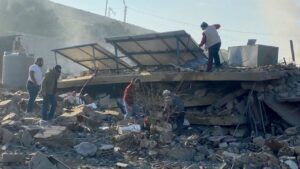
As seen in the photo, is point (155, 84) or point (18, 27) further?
point (18, 27)

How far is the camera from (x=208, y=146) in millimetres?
9508

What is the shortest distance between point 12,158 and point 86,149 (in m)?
1.56

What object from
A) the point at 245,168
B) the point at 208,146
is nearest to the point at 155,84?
the point at 208,146

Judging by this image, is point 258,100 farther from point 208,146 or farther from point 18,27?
point 18,27

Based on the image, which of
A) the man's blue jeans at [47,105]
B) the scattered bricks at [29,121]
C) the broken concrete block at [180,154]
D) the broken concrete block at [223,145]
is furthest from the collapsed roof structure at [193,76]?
the scattered bricks at [29,121]

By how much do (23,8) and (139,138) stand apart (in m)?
25.6

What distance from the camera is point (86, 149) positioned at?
7.92 m

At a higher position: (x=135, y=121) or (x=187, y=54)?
(x=187, y=54)

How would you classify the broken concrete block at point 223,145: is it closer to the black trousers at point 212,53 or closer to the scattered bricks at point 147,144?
the scattered bricks at point 147,144

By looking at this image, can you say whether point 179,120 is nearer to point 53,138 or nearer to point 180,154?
point 180,154

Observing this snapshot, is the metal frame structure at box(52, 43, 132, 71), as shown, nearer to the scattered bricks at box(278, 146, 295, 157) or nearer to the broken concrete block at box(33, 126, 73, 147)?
the broken concrete block at box(33, 126, 73, 147)

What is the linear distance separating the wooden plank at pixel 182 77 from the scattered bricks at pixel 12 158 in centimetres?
555

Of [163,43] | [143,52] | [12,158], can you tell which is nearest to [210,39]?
[163,43]

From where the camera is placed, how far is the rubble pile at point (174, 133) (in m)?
7.55
